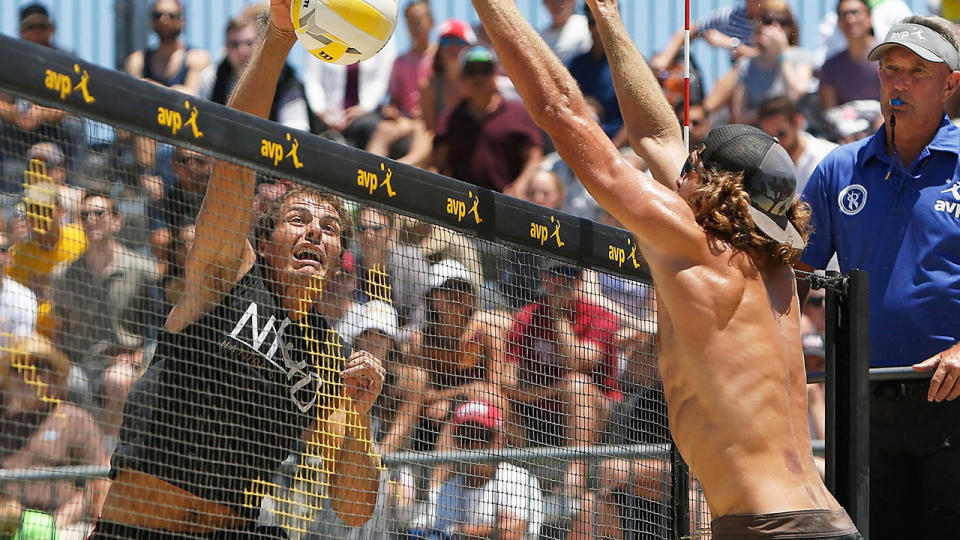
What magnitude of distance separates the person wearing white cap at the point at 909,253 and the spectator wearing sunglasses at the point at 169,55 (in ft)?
18.8

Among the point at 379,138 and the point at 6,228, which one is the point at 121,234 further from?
the point at 379,138

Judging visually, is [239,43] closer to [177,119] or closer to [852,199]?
[852,199]

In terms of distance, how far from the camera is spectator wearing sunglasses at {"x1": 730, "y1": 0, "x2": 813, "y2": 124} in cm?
900

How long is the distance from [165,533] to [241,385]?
47 centimetres

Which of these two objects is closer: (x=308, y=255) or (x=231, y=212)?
(x=231, y=212)

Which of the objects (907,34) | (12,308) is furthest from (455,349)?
(907,34)

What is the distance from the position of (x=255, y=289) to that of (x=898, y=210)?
2.55 metres

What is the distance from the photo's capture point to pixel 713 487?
3.54 m

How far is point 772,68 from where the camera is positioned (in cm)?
906

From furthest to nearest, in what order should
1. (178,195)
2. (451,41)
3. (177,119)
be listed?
(451,41), (178,195), (177,119)

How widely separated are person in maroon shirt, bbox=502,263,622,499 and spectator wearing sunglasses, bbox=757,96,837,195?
3.83 m

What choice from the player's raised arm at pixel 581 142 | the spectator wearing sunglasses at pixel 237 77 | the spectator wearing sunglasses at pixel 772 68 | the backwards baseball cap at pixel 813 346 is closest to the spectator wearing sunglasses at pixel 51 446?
the player's raised arm at pixel 581 142

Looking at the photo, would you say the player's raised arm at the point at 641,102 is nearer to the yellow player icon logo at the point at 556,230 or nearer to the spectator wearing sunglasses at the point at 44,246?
the yellow player icon logo at the point at 556,230

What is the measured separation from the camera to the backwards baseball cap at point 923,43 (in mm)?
5051
